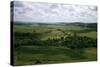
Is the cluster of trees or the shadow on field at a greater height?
the cluster of trees

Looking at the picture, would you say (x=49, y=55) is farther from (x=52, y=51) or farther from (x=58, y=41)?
(x=58, y=41)

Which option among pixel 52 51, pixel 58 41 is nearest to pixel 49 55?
pixel 52 51

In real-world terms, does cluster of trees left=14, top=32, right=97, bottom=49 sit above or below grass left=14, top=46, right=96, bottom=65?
above

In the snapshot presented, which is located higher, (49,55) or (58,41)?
(58,41)

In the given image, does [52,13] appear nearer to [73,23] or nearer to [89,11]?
[73,23]
